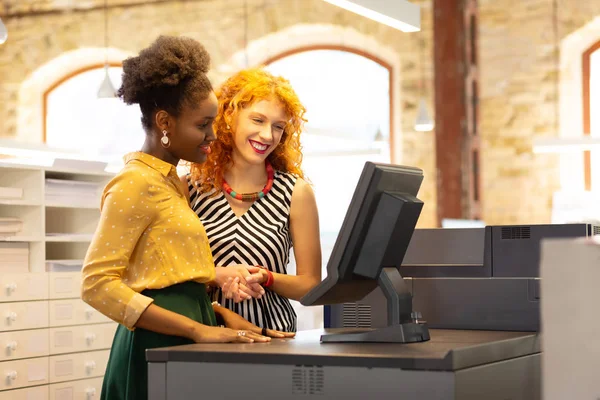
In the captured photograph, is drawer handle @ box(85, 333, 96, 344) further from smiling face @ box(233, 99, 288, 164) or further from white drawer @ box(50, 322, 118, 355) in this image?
smiling face @ box(233, 99, 288, 164)

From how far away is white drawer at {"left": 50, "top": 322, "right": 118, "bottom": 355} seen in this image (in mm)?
4559

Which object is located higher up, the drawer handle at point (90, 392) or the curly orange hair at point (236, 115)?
the curly orange hair at point (236, 115)

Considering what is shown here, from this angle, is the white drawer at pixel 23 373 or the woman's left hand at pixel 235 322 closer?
the woman's left hand at pixel 235 322

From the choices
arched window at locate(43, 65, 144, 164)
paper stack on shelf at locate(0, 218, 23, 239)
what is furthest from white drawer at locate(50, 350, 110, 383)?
arched window at locate(43, 65, 144, 164)

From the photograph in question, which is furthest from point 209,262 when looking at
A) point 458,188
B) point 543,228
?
point 458,188

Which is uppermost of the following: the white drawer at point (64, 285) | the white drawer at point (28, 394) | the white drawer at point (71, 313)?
the white drawer at point (64, 285)

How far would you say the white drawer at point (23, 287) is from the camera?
14.1 feet

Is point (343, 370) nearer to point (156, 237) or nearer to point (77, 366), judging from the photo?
point (156, 237)

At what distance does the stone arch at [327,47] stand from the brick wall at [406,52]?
1.0 inches

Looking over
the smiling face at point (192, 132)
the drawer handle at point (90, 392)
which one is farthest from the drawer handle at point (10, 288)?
the smiling face at point (192, 132)

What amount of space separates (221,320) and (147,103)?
0.60 m

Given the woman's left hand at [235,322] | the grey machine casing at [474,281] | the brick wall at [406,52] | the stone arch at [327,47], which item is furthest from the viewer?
the stone arch at [327,47]

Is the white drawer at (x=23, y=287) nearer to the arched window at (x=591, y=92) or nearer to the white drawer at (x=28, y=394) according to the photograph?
the white drawer at (x=28, y=394)

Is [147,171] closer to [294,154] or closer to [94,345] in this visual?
[294,154]
